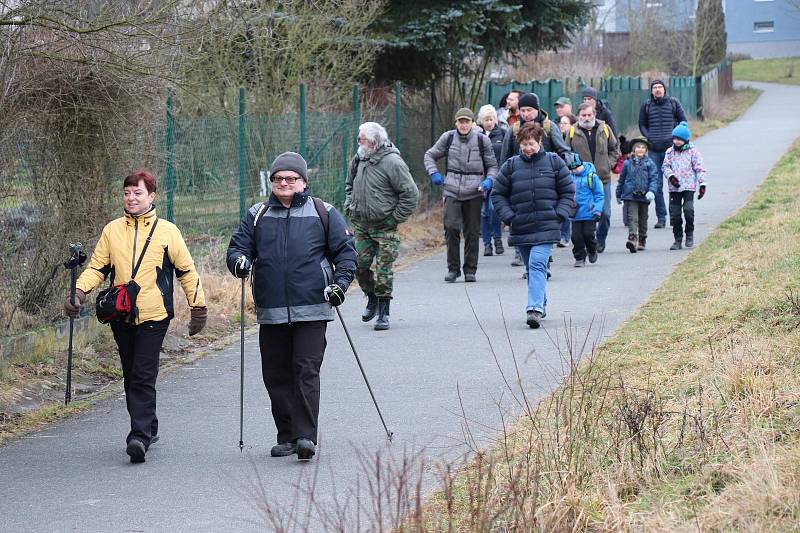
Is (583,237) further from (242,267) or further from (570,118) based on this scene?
(242,267)

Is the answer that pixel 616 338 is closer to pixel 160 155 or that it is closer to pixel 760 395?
pixel 760 395

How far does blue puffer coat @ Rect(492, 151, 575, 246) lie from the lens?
36.1ft

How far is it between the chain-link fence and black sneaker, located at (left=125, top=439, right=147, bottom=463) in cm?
273

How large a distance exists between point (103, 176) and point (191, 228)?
8.76ft

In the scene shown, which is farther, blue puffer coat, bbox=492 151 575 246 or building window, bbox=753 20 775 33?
building window, bbox=753 20 775 33

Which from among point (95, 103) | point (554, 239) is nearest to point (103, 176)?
point (95, 103)

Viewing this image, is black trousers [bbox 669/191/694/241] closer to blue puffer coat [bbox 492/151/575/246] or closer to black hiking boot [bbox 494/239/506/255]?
black hiking boot [bbox 494/239/506/255]

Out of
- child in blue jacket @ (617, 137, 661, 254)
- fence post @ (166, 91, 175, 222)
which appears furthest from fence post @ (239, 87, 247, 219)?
child in blue jacket @ (617, 137, 661, 254)

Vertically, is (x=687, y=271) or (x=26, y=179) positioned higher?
(x=26, y=179)

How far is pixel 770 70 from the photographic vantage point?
8075 cm

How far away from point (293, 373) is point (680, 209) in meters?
9.29

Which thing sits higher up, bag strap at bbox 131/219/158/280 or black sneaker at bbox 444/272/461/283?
bag strap at bbox 131/219/158/280

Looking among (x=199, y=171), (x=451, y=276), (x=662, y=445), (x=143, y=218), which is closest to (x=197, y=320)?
(x=143, y=218)

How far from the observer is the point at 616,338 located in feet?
32.8
